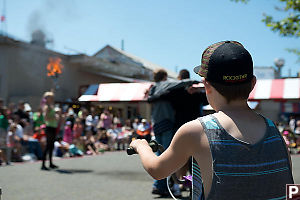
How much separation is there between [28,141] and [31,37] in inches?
706

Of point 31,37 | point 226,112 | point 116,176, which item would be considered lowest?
point 116,176

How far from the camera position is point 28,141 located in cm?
994

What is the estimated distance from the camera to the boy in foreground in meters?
1.33

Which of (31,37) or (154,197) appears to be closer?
(154,197)

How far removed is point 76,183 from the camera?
584 centimetres

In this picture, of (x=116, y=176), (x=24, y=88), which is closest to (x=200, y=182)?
(x=116, y=176)

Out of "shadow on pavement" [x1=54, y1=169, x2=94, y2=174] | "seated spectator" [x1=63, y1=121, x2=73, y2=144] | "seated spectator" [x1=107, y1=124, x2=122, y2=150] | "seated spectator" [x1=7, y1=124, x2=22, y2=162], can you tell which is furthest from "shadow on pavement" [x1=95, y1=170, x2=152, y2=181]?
"seated spectator" [x1=107, y1=124, x2=122, y2=150]

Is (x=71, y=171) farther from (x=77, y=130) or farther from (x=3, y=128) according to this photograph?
(x=77, y=130)

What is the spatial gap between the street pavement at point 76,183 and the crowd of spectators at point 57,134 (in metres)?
0.90

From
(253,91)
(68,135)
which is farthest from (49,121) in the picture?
(253,91)

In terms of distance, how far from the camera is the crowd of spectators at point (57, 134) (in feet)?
29.1

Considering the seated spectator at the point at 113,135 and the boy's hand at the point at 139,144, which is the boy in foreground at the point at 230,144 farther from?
the seated spectator at the point at 113,135

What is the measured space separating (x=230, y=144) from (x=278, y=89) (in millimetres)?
13313

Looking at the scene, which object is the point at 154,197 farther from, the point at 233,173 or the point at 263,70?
the point at 263,70
